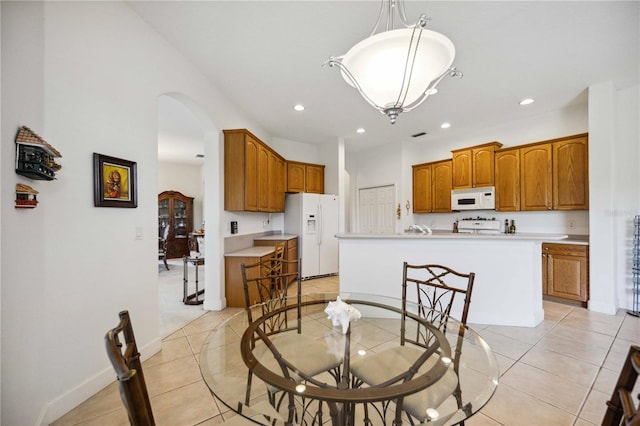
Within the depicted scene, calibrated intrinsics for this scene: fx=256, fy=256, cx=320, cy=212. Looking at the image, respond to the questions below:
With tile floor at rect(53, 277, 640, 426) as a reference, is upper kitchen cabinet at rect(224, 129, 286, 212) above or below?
above

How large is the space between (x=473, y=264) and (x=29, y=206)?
144 inches

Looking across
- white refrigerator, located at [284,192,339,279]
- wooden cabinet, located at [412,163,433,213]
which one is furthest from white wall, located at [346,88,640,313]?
white refrigerator, located at [284,192,339,279]

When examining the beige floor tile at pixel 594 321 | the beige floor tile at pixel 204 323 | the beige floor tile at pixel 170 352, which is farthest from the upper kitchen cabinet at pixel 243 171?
the beige floor tile at pixel 594 321

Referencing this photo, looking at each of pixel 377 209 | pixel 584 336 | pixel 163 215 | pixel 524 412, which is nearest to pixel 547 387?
pixel 524 412

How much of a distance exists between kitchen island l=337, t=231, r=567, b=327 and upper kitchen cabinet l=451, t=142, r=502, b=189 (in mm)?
1801

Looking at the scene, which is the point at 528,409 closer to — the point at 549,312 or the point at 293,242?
the point at 549,312

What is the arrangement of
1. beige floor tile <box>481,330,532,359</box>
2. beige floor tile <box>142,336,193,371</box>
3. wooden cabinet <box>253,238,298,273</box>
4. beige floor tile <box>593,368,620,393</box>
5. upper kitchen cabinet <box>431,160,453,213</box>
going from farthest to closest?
upper kitchen cabinet <box>431,160,453,213</box> → wooden cabinet <box>253,238,298,273</box> → beige floor tile <box>481,330,532,359</box> → beige floor tile <box>142,336,193,371</box> → beige floor tile <box>593,368,620,393</box>

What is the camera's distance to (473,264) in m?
2.91

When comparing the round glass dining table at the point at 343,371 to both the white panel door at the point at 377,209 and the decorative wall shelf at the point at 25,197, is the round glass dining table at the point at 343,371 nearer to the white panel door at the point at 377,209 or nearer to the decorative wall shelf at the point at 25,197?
the decorative wall shelf at the point at 25,197

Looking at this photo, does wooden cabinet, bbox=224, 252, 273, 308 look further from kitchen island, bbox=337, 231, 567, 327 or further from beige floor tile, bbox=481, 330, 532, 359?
beige floor tile, bbox=481, 330, 532, 359

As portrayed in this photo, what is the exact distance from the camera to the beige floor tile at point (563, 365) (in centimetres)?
189

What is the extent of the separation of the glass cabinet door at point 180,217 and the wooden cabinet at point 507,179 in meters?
7.66

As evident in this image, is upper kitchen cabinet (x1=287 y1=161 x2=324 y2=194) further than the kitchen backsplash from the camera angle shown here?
Yes

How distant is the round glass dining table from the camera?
3.07 ft
